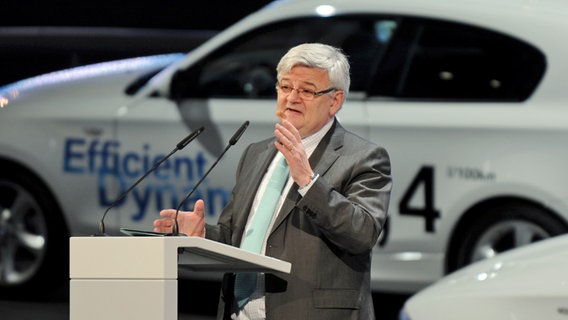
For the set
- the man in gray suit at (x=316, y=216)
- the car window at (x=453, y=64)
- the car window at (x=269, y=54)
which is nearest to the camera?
the man in gray suit at (x=316, y=216)

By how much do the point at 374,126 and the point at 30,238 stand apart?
2.25m

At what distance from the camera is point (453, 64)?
27.2 ft

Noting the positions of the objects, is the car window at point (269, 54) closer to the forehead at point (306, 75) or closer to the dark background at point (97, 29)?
the dark background at point (97, 29)

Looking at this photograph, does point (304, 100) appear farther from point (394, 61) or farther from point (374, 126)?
point (394, 61)

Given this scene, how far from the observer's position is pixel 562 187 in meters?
7.87

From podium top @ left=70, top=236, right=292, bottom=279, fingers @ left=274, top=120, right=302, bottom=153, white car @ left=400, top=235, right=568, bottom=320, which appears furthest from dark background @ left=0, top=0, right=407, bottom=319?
podium top @ left=70, top=236, right=292, bottom=279

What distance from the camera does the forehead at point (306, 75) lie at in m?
4.10

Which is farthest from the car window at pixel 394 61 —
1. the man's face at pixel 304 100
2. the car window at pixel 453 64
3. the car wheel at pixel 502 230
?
the man's face at pixel 304 100

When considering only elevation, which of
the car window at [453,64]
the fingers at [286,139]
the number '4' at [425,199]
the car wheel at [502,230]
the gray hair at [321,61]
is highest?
the car window at [453,64]

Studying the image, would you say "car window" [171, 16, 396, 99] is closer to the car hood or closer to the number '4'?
the car hood

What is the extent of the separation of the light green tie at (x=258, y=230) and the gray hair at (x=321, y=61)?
0.33m


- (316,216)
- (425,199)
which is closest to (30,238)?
(425,199)

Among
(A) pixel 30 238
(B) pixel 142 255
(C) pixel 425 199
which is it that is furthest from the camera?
(A) pixel 30 238

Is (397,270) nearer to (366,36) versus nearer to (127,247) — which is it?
(366,36)
